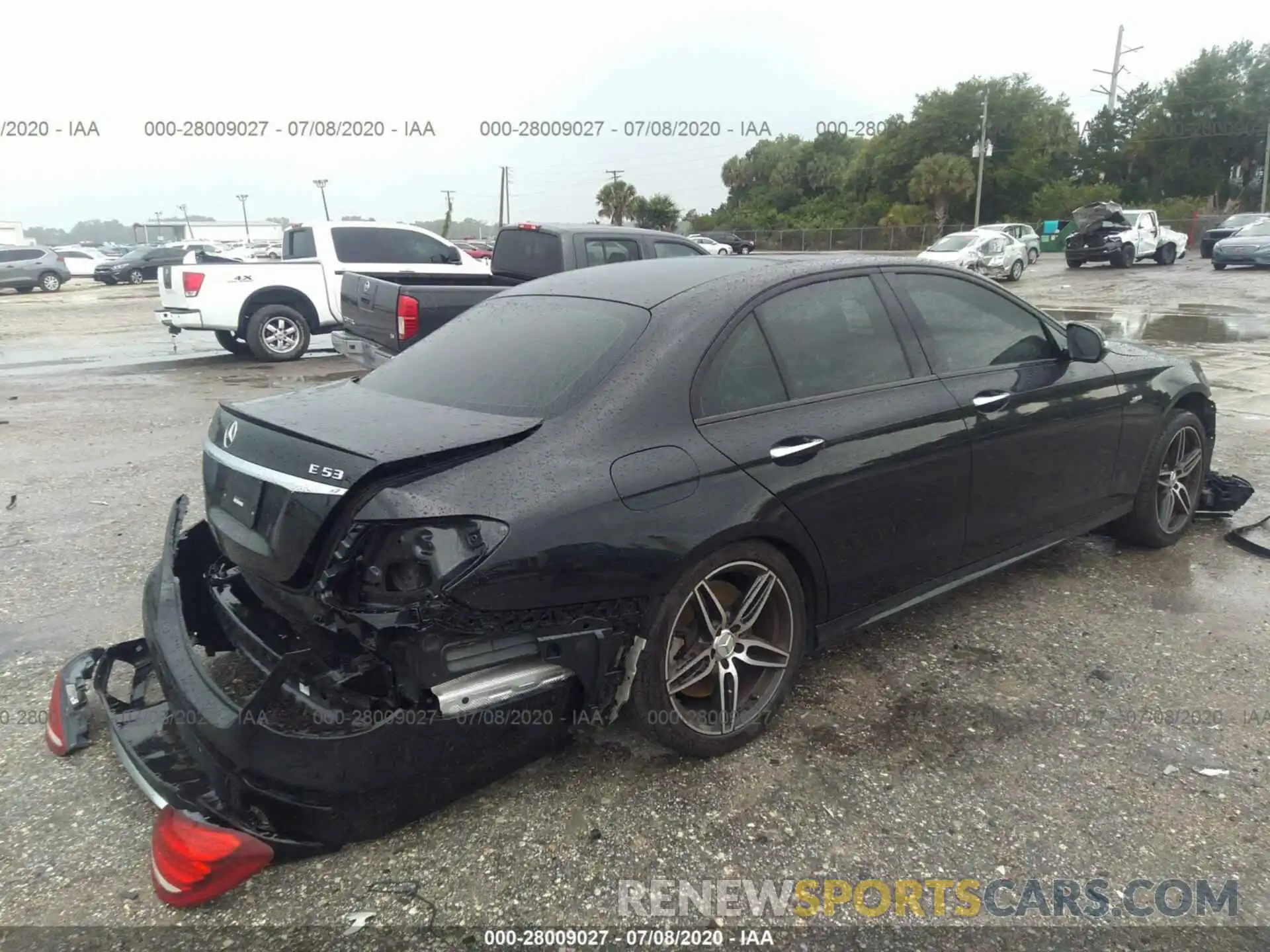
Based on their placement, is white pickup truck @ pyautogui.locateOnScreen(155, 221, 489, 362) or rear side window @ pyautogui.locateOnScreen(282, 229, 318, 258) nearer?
white pickup truck @ pyautogui.locateOnScreen(155, 221, 489, 362)

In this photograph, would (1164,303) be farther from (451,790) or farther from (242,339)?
(451,790)

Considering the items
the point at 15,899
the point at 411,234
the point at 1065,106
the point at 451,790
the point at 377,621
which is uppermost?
the point at 1065,106

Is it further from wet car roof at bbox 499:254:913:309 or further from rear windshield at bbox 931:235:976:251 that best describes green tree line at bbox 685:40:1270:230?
wet car roof at bbox 499:254:913:309

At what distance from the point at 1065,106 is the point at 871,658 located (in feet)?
236

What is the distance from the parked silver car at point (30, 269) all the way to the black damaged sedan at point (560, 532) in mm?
35993

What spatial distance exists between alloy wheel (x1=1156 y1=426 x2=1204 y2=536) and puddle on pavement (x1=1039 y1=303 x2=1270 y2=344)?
28.8 ft

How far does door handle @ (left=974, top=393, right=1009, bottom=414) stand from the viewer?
3.60 metres

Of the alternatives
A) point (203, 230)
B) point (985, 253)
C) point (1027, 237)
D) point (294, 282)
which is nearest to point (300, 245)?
point (294, 282)

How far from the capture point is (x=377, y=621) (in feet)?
7.63

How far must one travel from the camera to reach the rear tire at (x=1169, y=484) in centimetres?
452

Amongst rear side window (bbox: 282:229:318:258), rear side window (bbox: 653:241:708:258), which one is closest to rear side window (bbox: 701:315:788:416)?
rear side window (bbox: 653:241:708:258)

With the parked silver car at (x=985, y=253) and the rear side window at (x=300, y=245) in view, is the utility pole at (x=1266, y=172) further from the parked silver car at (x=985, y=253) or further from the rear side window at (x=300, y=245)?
the rear side window at (x=300, y=245)

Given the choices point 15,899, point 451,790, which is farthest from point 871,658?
point 15,899

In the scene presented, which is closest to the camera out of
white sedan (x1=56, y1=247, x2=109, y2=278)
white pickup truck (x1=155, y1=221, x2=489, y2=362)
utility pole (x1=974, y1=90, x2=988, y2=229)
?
white pickup truck (x1=155, y1=221, x2=489, y2=362)
